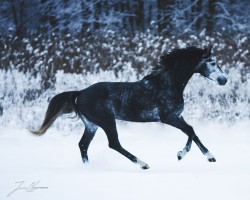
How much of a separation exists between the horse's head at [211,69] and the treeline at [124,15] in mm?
7776

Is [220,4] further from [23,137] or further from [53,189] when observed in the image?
[53,189]

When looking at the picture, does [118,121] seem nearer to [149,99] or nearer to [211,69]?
[149,99]

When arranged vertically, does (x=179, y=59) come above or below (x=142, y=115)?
above

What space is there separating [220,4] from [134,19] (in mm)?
3403

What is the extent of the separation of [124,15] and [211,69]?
32.2 ft

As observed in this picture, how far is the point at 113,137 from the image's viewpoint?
5141mm

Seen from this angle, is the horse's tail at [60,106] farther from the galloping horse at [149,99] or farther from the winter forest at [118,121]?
the winter forest at [118,121]

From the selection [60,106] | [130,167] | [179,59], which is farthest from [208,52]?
[60,106]

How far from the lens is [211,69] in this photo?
5262mm

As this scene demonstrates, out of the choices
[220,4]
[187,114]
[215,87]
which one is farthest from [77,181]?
[220,4]
